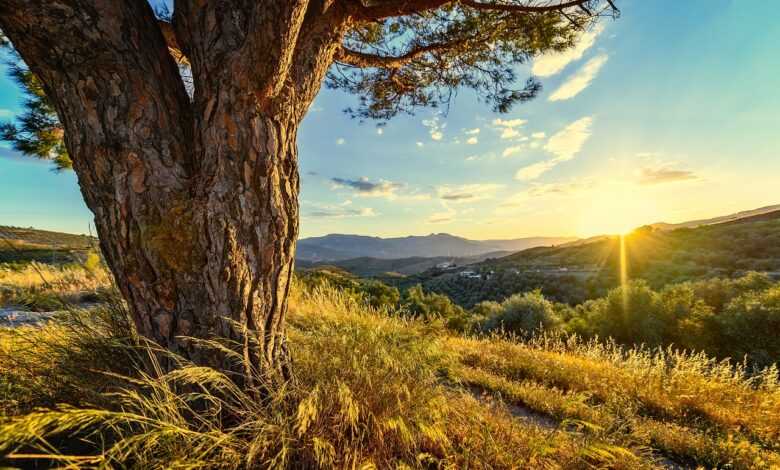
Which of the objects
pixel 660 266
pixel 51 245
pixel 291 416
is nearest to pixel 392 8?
pixel 291 416

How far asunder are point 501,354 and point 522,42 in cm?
425

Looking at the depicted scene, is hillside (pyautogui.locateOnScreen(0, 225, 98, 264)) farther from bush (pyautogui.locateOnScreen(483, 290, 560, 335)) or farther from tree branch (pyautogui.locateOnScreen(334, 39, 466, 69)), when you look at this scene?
bush (pyautogui.locateOnScreen(483, 290, 560, 335))

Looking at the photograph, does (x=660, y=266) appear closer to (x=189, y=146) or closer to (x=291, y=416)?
(x=291, y=416)

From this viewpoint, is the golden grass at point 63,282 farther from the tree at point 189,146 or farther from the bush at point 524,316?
the bush at point 524,316

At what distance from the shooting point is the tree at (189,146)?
157cm

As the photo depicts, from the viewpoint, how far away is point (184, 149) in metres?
1.77

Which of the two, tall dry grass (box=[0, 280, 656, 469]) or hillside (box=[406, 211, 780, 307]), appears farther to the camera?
hillside (box=[406, 211, 780, 307])

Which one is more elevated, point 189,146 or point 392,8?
point 392,8

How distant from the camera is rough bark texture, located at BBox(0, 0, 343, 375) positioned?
5.15 feet

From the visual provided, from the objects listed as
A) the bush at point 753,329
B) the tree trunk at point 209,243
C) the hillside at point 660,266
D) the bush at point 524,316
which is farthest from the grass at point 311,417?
the hillside at point 660,266

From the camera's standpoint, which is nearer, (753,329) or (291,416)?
A: (291,416)

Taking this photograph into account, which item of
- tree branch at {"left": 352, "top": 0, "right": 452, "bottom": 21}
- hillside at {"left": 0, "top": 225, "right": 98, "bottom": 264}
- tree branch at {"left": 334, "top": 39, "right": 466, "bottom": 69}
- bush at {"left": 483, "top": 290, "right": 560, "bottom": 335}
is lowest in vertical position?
bush at {"left": 483, "top": 290, "right": 560, "bottom": 335}

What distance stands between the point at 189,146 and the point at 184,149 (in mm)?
45

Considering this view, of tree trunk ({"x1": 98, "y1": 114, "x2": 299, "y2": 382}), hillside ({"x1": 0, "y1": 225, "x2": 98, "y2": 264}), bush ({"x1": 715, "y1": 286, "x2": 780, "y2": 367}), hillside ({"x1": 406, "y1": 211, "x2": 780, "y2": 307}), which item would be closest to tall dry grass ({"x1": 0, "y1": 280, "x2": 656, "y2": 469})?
tree trunk ({"x1": 98, "y1": 114, "x2": 299, "y2": 382})
